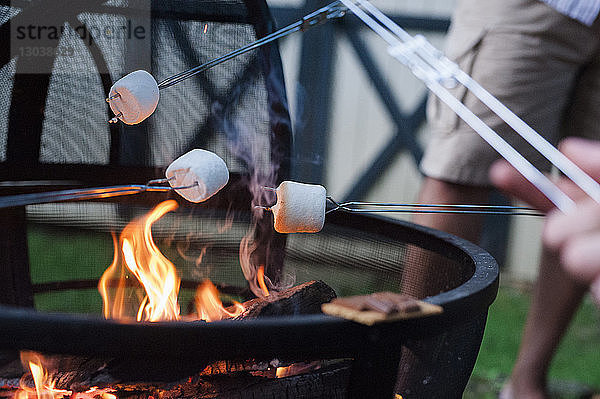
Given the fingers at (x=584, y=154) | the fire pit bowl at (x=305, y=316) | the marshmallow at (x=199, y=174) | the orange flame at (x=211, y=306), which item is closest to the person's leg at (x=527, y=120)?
the fire pit bowl at (x=305, y=316)

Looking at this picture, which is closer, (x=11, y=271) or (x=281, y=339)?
(x=281, y=339)

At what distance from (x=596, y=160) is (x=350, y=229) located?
84 centimetres

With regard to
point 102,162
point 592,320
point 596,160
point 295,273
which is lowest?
point 592,320

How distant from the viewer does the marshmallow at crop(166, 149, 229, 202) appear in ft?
2.98

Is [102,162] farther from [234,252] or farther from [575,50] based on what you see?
[575,50]

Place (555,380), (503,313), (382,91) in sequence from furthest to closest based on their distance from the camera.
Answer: (382,91) → (503,313) → (555,380)

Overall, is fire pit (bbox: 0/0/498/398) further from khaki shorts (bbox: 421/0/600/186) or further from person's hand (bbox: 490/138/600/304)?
person's hand (bbox: 490/138/600/304)

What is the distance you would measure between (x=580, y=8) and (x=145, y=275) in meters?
1.03

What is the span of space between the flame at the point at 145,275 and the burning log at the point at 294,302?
0.75 feet

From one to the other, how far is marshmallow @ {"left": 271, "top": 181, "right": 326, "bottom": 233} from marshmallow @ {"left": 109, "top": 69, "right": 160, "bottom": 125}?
0.93 ft

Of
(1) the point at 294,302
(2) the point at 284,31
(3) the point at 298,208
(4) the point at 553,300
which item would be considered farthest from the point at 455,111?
(4) the point at 553,300

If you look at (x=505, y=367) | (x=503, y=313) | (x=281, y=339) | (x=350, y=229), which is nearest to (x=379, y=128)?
(x=503, y=313)

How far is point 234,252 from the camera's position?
1.45m

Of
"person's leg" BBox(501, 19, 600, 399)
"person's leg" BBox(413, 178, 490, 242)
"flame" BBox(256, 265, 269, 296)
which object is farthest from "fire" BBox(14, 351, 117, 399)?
"person's leg" BBox(501, 19, 600, 399)
